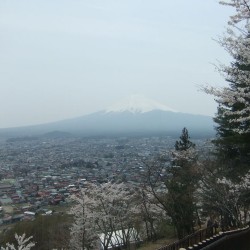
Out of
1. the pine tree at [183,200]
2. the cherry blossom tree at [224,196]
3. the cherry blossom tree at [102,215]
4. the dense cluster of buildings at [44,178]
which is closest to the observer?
the cherry blossom tree at [224,196]

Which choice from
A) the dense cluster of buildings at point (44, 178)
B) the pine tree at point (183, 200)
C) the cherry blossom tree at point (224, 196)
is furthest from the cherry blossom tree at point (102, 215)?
the cherry blossom tree at point (224, 196)

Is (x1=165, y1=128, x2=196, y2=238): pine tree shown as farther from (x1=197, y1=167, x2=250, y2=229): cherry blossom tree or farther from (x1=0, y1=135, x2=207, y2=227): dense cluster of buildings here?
(x1=0, y1=135, x2=207, y2=227): dense cluster of buildings

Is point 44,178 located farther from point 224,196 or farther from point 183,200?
point 224,196

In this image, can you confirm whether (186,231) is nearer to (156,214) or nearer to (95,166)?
(156,214)

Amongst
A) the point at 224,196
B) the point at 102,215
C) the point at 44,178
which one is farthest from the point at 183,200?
the point at 44,178

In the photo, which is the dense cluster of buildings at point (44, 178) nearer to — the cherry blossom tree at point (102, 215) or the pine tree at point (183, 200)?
the cherry blossom tree at point (102, 215)

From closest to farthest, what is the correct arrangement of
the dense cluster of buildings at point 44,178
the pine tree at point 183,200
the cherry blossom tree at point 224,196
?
the cherry blossom tree at point 224,196 < the pine tree at point 183,200 < the dense cluster of buildings at point 44,178

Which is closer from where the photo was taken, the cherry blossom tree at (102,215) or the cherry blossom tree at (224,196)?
the cherry blossom tree at (224,196)

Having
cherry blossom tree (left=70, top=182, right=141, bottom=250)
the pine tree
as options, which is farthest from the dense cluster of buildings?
the pine tree

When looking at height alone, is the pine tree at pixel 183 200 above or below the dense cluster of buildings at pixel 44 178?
above

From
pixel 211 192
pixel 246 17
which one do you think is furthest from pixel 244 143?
pixel 246 17

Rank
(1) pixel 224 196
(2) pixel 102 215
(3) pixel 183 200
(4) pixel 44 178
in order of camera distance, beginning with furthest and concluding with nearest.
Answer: (4) pixel 44 178, (2) pixel 102 215, (3) pixel 183 200, (1) pixel 224 196

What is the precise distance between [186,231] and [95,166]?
51.6 metres

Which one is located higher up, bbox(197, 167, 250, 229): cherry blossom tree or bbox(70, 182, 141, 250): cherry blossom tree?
bbox(197, 167, 250, 229): cherry blossom tree
